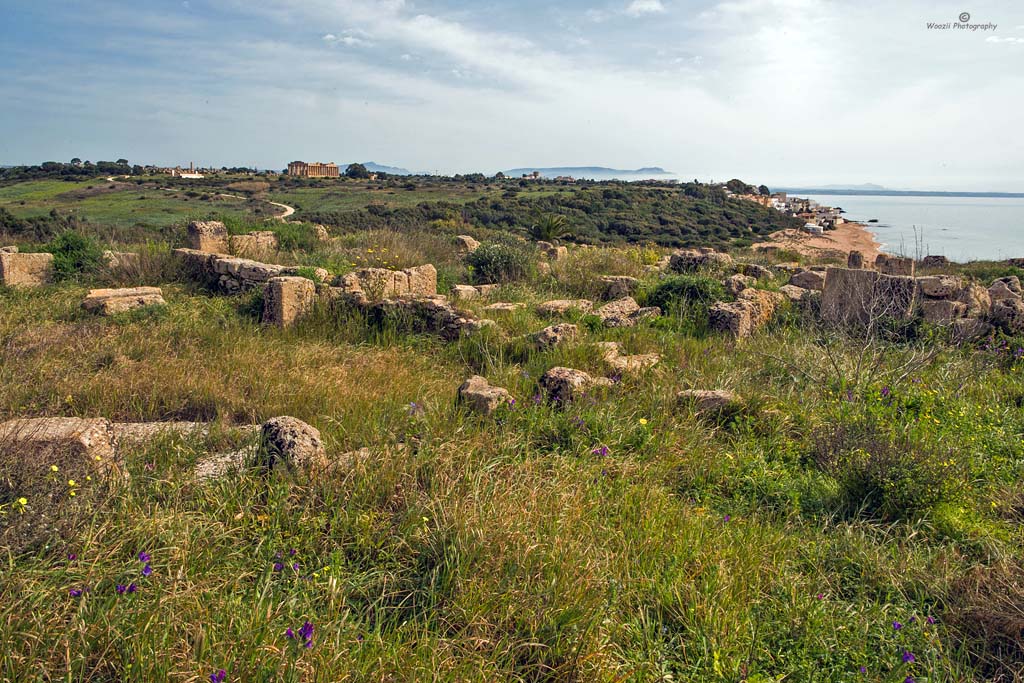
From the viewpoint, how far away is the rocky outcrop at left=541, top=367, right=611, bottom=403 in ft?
17.6

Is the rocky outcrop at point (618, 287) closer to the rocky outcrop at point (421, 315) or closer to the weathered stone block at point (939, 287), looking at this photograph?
the rocky outcrop at point (421, 315)

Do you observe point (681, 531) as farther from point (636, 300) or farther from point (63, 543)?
point (636, 300)

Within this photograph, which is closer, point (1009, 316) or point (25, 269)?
point (1009, 316)

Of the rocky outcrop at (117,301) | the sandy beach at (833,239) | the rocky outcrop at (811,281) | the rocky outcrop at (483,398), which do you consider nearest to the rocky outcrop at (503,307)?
the rocky outcrop at (483,398)

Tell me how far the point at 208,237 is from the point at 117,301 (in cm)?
458

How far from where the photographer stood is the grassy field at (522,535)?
253 cm

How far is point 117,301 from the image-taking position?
27.2ft

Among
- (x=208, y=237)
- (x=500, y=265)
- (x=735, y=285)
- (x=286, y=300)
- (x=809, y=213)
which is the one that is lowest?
(x=286, y=300)

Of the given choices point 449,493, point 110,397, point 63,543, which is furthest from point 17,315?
point 449,493

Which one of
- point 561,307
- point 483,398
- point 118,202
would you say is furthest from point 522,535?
point 118,202

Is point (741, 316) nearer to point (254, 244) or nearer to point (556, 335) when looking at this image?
point (556, 335)

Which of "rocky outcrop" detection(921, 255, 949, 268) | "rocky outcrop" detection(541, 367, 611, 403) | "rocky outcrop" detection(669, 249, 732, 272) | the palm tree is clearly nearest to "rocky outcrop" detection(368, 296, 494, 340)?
"rocky outcrop" detection(541, 367, 611, 403)

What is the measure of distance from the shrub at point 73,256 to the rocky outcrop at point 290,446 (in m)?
8.51

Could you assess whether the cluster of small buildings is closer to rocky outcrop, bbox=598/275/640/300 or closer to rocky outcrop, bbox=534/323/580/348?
rocky outcrop, bbox=598/275/640/300
